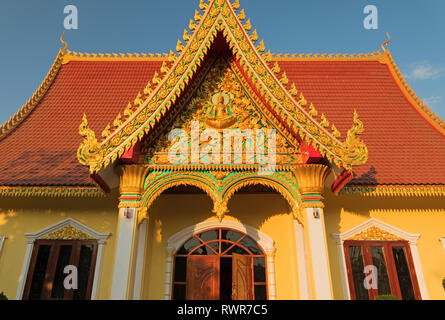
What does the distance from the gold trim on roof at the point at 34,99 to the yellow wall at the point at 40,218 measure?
2.65 m

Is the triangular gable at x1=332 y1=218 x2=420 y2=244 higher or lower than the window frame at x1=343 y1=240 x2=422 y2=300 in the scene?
higher

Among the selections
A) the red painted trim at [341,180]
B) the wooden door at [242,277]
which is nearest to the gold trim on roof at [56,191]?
the wooden door at [242,277]

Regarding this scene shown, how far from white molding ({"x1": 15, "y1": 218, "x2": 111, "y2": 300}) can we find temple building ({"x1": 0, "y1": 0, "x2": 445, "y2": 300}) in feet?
0.08

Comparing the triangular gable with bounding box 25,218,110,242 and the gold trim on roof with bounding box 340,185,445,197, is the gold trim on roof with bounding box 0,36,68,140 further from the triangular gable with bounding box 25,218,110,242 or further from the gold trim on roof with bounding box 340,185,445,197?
the gold trim on roof with bounding box 340,185,445,197

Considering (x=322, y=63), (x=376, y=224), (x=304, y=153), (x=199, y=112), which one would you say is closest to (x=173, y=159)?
(x=199, y=112)

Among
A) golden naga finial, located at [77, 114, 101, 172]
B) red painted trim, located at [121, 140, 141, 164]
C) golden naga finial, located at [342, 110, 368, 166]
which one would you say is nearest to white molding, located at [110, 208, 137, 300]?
red painted trim, located at [121, 140, 141, 164]

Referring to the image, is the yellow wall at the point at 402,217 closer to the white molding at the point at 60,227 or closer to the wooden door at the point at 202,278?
the wooden door at the point at 202,278

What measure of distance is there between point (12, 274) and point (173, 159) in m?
4.59

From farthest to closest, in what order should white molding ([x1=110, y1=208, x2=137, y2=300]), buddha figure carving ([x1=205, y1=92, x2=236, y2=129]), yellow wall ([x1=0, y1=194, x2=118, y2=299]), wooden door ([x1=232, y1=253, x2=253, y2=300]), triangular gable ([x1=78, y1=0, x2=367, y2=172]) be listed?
1. yellow wall ([x1=0, y1=194, x2=118, y2=299])
2. wooden door ([x1=232, y1=253, x2=253, y2=300])
3. buddha figure carving ([x1=205, y1=92, x2=236, y2=129])
4. triangular gable ([x1=78, y1=0, x2=367, y2=172])
5. white molding ([x1=110, y1=208, x2=137, y2=300])

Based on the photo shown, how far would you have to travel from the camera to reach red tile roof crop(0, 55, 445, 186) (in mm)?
7445

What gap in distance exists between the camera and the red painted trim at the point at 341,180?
616 cm

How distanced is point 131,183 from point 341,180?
412 cm

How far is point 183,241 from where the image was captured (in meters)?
7.53

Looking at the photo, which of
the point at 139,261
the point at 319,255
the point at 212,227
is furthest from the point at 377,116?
the point at 139,261
